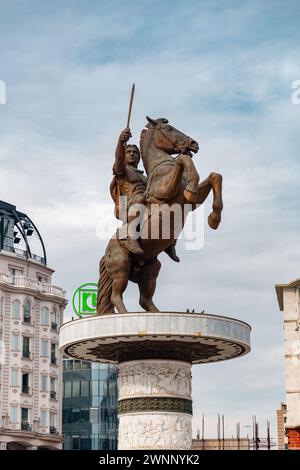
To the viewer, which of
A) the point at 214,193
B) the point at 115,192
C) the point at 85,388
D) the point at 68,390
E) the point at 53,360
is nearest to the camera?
the point at 214,193

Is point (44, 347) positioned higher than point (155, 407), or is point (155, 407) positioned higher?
point (44, 347)

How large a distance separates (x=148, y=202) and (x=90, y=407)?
73940 millimetres

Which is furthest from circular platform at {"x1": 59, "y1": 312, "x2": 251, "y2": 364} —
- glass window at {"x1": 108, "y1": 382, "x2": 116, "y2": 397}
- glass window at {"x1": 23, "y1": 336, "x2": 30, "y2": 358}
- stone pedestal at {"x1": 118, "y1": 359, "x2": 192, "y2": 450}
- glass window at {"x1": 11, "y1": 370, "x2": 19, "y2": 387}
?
glass window at {"x1": 108, "y1": 382, "x2": 116, "y2": 397}

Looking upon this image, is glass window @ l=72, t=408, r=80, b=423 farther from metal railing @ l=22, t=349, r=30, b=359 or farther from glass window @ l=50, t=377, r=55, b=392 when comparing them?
metal railing @ l=22, t=349, r=30, b=359

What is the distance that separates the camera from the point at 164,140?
26.1 m

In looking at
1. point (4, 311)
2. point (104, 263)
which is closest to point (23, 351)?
point (4, 311)

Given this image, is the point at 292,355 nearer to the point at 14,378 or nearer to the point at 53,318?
the point at 14,378

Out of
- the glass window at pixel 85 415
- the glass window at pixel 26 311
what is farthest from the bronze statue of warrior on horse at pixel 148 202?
the glass window at pixel 85 415

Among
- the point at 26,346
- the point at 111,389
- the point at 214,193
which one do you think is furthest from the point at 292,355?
the point at 111,389

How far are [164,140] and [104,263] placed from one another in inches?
139

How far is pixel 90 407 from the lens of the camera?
318 feet

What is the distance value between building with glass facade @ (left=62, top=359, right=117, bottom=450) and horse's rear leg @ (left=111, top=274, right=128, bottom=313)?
70.3 m
